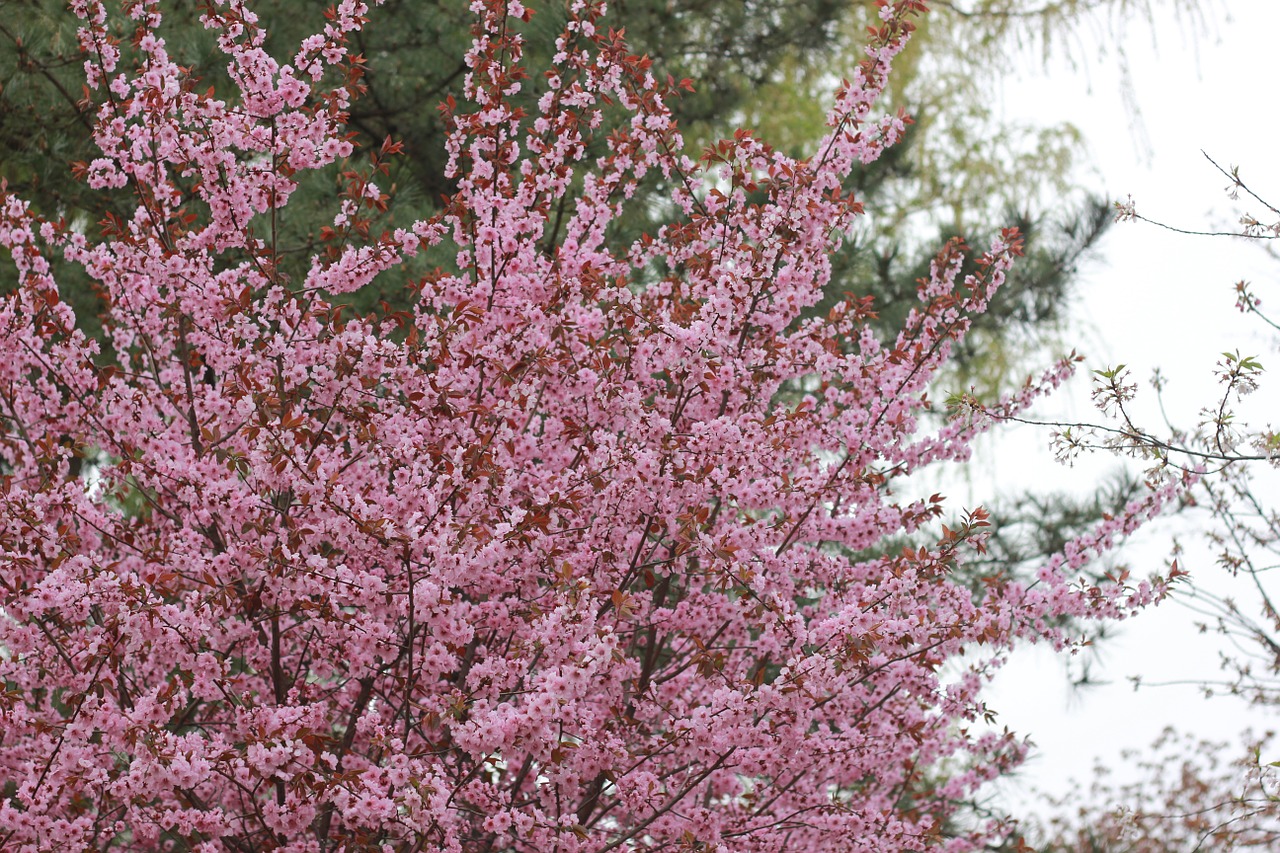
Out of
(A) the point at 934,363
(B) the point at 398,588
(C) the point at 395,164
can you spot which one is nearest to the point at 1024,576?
(A) the point at 934,363

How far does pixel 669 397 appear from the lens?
373 cm

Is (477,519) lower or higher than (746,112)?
lower

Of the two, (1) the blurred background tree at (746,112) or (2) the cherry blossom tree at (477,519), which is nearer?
(2) the cherry blossom tree at (477,519)

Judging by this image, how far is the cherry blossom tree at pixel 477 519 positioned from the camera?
2.93 meters

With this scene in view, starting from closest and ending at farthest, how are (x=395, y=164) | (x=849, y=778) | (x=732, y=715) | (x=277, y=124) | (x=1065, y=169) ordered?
1. (x=732, y=715)
2. (x=277, y=124)
3. (x=849, y=778)
4. (x=395, y=164)
5. (x=1065, y=169)

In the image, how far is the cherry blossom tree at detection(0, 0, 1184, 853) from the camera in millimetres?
2928

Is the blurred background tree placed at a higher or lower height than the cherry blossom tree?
higher

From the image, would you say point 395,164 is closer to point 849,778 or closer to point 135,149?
point 135,149

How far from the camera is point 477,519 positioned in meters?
3.00

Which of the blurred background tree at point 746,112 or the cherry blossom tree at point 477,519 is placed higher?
the blurred background tree at point 746,112

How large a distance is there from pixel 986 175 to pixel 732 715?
8138 mm

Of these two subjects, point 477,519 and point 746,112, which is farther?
point 746,112

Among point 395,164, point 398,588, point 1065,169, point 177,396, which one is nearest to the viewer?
point 398,588

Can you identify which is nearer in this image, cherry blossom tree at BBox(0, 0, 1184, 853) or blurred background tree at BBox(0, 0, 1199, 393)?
cherry blossom tree at BBox(0, 0, 1184, 853)
